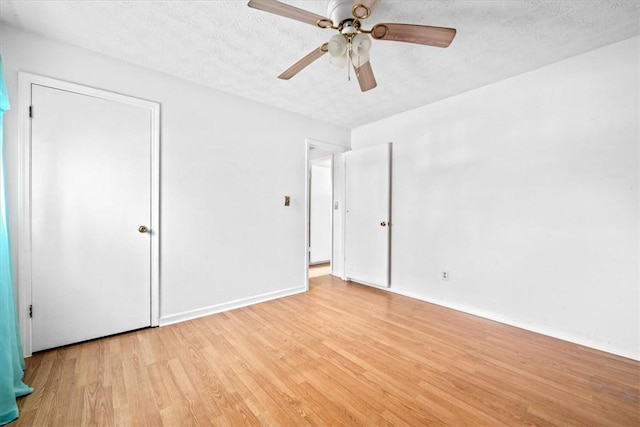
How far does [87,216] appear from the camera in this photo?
225cm

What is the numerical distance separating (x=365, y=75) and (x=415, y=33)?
454 millimetres

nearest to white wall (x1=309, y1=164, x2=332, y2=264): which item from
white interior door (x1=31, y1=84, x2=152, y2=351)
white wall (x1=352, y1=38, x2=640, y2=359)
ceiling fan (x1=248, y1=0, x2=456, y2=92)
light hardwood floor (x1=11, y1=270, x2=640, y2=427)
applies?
white wall (x1=352, y1=38, x2=640, y2=359)

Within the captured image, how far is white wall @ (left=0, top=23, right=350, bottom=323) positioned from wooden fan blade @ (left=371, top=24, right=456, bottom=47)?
2.06 metres

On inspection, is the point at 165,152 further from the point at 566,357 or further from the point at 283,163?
the point at 566,357

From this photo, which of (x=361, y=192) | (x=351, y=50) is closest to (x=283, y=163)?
(x=361, y=192)

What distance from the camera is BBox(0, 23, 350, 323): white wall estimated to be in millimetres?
2166

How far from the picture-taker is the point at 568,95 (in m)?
2.35

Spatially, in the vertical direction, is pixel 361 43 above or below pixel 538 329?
above

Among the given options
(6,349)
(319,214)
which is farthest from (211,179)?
(319,214)

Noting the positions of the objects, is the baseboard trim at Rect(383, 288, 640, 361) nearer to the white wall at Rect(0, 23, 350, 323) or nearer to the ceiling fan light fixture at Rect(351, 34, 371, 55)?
the white wall at Rect(0, 23, 350, 323)

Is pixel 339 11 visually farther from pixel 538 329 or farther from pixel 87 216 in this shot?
pixel 538 329

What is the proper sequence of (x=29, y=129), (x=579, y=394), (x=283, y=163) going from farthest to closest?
(x=283, y=163)
(x=29, y=129)
(x=579, y=394)

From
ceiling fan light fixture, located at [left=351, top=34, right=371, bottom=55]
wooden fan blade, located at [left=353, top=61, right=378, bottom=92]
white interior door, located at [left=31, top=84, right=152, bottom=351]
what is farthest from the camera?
white interior door, located at [left=31, top=84, right=152, bottom=351]

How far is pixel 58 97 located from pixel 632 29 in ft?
14.8
